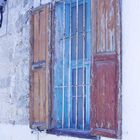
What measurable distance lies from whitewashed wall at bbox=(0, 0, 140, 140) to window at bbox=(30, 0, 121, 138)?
0.09 metres

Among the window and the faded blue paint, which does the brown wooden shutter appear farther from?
the faded blue paint

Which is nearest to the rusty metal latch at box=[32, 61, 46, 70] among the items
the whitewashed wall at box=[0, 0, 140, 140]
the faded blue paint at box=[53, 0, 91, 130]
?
the faded blue paint at box=[53, 0, 91, 130]

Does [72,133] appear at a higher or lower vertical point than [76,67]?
lower

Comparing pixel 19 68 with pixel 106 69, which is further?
pixel 19 68

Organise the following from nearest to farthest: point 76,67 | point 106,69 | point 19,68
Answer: point 106,69 < point 76,67 < point 19,68

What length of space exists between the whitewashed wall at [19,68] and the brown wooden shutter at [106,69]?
61 mm

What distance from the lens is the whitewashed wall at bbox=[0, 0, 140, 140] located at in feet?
12.5

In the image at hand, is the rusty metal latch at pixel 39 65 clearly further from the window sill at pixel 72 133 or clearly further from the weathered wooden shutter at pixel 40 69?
the window sill at pixel 72 133

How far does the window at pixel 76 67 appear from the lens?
12.9 feet

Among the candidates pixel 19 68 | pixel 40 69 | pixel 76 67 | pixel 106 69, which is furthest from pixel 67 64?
pixel 19 68

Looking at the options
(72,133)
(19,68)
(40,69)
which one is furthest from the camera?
(19,68)

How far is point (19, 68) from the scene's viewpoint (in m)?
5.95

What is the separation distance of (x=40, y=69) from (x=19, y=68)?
0.88 metres

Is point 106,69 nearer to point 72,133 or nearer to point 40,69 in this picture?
point 72,133
